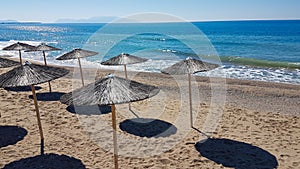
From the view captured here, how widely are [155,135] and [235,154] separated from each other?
2014 mm

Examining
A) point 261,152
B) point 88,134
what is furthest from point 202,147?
point 88,134

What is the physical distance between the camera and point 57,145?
665 centimetres

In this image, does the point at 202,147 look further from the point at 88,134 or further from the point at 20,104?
the point at 20,104

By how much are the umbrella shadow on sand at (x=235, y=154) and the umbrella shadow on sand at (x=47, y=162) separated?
272cm

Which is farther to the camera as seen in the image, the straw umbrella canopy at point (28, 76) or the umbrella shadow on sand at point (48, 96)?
the umbrella shadow on sand at point (48, 96)

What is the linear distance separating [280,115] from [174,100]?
3.58 m

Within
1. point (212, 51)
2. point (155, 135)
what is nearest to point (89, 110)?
point (155, 135)

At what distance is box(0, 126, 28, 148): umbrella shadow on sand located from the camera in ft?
22.1

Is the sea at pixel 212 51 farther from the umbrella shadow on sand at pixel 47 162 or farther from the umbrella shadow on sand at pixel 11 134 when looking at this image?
the umbrella shadow on sand at pixel 47 162

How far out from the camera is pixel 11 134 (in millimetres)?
7148

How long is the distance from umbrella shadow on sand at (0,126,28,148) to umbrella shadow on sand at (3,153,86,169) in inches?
40.4

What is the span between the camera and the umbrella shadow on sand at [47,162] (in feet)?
18.8

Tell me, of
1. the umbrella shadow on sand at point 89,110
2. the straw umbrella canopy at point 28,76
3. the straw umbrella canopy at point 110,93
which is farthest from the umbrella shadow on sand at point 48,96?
the straw umbrella canopy at point 110,93

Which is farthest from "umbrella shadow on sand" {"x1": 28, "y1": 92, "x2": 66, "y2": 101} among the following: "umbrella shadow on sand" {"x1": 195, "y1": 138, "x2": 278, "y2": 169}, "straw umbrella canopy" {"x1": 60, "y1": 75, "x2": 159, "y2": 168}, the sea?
the sea
